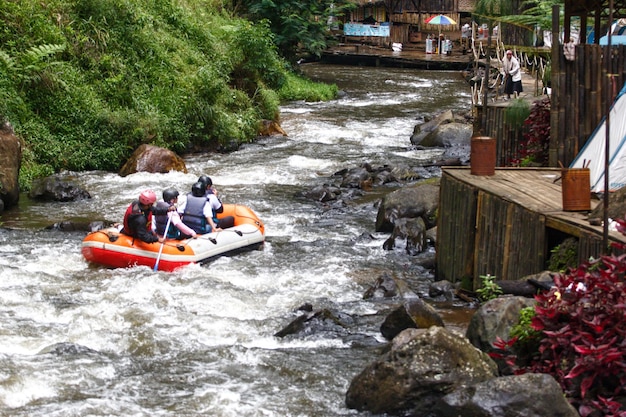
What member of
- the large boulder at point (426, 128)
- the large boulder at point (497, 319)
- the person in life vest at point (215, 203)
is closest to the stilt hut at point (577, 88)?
the large boulder at point (497, 319)

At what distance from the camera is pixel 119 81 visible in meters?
22.0

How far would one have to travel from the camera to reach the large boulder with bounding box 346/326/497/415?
7.80m

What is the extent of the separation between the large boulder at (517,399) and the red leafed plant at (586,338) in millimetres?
322

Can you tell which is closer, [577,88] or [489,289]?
[489,289]

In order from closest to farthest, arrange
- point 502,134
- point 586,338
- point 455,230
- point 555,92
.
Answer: point 586,338 < point 455,230 < point 555,92 < point 502,134

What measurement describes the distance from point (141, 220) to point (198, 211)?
1.07 metres

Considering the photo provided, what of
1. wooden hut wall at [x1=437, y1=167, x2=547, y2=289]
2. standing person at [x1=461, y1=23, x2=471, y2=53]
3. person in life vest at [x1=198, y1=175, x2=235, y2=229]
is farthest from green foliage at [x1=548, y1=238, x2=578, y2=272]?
standing person at [x1=461, y1=23, x2=471, y2=53]

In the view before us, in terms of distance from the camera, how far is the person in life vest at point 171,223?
43.1 feet

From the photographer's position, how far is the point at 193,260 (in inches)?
506

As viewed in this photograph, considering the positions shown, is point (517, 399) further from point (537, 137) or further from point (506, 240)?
point (537, 137)

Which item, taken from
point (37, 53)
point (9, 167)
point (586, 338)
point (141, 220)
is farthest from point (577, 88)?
point (37, 53)

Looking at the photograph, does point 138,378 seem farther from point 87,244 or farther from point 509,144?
point 509,144

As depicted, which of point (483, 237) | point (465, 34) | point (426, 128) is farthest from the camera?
point (465, 34)

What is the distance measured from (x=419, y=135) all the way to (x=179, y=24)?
8.93m
